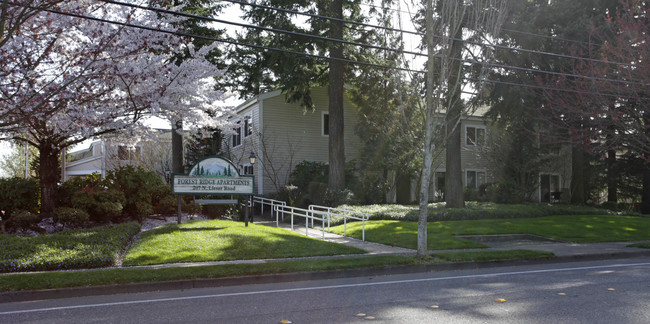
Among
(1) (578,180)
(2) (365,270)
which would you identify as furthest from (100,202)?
(1) (578,180)

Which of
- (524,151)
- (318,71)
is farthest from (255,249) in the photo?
(524,151)

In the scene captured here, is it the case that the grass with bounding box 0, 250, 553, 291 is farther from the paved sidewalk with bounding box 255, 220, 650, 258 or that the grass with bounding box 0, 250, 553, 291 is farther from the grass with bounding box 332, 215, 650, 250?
the grass with bounding box 332, 215, 650, 250

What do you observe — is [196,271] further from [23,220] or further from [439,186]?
[439,186]

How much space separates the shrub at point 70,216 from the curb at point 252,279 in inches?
262

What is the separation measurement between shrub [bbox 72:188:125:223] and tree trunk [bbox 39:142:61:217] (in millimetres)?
786

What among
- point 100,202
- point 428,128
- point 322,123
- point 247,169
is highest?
A: point 322,123

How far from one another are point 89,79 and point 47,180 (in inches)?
142

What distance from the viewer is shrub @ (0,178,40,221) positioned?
1439 centimetres

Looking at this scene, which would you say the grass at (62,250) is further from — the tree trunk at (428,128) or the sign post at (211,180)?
the tree trunk at (428,128)

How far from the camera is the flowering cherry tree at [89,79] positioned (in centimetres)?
1189

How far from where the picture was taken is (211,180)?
15.6 metres

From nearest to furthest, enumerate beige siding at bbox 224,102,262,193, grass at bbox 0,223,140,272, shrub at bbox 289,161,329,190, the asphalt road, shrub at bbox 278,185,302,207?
1. the asphalt road
2. grass at bbox 0,223,140,272
3. shrub at bbox 278,185,302,207
4. shrub at bbox 289,161,329,190
5. beige siding at bbox 224,102,262,193

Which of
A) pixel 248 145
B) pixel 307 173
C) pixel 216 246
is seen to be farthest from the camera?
pixel 248 145

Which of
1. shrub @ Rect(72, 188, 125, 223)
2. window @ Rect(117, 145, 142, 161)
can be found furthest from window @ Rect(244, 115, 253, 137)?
shrub @ Rect(72, 188, 125, 223)
